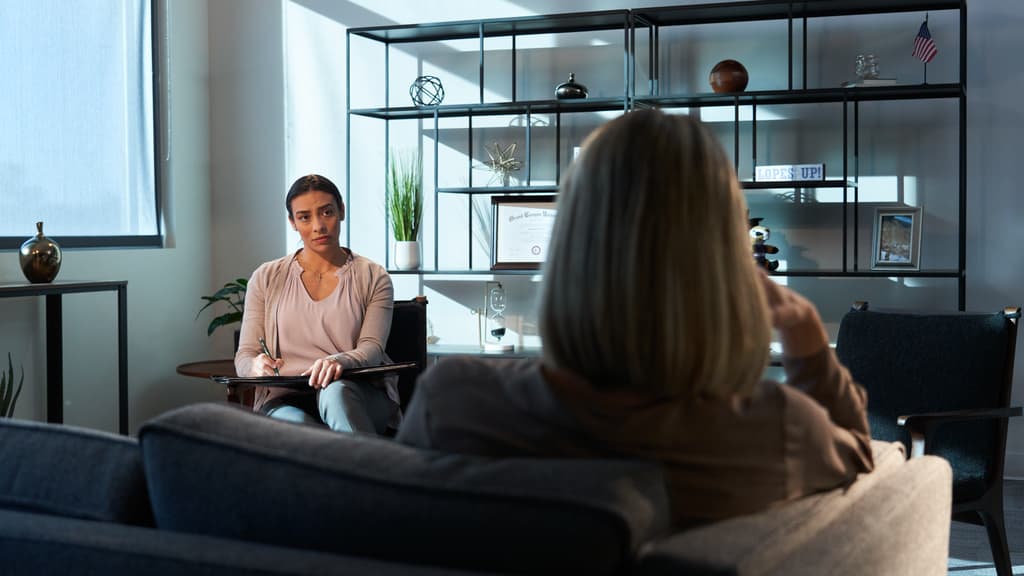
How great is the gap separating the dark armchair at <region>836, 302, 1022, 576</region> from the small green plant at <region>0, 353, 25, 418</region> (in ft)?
9.29

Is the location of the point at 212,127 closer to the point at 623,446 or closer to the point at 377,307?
the point at 377,307

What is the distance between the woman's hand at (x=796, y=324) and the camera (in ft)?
4.41

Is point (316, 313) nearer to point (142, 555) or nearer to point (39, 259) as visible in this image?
point (39, 259)

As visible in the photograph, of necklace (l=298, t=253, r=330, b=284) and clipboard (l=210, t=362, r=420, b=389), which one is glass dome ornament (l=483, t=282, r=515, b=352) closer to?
necklace (l=298, t=253, r=330, b=284)

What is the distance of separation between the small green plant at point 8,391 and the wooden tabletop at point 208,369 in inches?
24.5

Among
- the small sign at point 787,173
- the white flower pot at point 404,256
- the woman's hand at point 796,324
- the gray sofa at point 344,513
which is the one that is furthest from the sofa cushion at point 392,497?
the white flower pot at point 404,256

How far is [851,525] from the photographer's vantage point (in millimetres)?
1238

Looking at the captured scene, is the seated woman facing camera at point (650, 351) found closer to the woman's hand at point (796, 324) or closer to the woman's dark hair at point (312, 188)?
the woman's hand at point (796, 324)

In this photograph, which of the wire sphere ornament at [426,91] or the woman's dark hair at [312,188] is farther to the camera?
the wire sphere ornament at [426,91]

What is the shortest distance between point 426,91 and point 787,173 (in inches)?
66.3

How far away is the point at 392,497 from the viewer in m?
1.06

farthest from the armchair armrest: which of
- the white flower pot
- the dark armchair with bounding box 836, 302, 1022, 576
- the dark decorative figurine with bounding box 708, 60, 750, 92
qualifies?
the white flower pot

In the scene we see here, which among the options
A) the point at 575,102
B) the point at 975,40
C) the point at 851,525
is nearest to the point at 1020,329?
the point at 975,40

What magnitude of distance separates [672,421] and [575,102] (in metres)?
3.53
